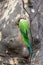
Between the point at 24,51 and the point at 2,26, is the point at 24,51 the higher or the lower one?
the lower one

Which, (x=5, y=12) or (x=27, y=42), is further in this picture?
(x=5, y=12)

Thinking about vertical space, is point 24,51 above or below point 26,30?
below

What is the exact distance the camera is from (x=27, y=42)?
5.94 ft

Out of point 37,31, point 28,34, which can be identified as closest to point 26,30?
point 28,34

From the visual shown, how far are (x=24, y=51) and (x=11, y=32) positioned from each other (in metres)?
0.17

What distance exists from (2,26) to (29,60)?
1.08ft

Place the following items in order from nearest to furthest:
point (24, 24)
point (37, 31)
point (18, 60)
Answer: point (24, 24) → point (18, 60) → point (37, 31)

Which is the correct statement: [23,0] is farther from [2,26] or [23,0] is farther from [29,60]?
[29,60]

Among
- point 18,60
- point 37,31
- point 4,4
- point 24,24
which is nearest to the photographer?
point 24,24

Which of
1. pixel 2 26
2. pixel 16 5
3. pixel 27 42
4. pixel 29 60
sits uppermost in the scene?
pixel 16 5

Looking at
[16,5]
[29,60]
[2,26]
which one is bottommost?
[29,60]

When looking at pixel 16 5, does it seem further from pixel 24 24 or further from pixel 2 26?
pixel 24 24

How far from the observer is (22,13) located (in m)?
2.13

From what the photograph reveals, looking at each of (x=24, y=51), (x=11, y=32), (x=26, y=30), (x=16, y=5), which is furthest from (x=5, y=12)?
(x=26, y=30)
